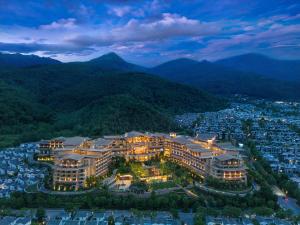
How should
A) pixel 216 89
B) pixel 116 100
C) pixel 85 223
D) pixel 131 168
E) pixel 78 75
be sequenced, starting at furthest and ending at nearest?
pixel 216 89 < pixel 78 75 < pixel 116 100 < pixel 131 168 < pixel 85 223

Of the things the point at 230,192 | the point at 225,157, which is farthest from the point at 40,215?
the point at 225,157

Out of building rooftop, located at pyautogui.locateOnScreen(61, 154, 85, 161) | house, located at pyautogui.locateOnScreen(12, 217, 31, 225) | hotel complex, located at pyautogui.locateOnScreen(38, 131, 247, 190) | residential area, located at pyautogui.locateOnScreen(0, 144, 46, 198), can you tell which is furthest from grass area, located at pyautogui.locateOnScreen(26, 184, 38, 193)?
house, located at pyautogui.locateOnScreen(12, 217, 31, 225)

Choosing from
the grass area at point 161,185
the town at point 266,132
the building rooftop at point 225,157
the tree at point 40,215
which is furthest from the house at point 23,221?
the town at point 266,132

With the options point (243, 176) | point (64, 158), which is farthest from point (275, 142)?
point (64, 158)

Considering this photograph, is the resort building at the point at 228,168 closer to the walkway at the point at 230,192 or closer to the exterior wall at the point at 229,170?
the exterior wall at the point at 229,170

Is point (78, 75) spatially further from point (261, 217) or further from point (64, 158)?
point (261, 217)

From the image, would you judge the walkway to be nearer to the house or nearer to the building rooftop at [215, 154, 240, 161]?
the building rooftop at [215, 154, 240, 161]
